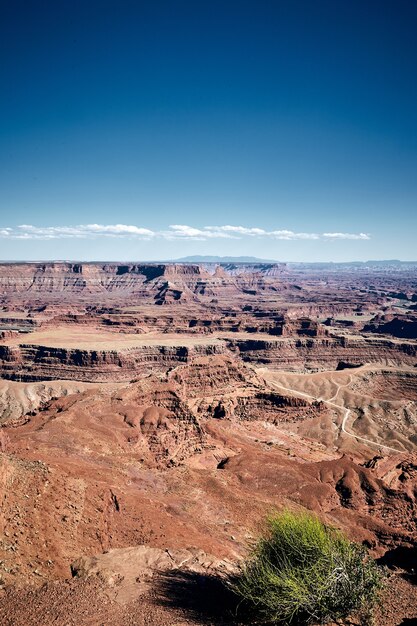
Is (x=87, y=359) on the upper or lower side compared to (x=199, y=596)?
lower

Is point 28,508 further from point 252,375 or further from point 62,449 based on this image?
point 252,375

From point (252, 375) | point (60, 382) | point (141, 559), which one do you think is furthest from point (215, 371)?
point (141, 559)

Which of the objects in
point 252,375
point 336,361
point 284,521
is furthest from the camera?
point 336,361

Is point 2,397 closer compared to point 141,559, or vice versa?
point 141,559

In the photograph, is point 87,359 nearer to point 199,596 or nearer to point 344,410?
point 344,410

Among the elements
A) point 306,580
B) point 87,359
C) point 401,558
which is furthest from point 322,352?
point 306,580
